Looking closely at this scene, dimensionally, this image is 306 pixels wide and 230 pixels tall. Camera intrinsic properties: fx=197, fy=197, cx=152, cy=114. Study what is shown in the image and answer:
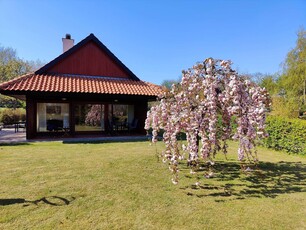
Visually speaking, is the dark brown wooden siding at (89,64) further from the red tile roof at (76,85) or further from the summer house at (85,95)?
the red tile roof at (76,85)

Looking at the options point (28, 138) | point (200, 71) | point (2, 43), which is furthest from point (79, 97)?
point (2, 43)

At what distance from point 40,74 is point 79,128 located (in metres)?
4.05

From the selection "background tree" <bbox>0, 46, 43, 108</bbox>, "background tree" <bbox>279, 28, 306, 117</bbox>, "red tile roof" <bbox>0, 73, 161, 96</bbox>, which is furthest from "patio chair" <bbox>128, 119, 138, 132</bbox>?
"background tree" <bbox>0, 46, 43, 108</bbox>

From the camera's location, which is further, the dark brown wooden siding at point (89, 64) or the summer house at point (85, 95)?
the dark brown wooden siding at point (89, 64)

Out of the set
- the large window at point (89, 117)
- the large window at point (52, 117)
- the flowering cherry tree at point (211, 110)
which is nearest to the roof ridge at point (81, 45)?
the large window at point (52, 117)

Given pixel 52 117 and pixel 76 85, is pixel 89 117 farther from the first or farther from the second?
pixel 76 85

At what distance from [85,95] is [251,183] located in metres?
9.84

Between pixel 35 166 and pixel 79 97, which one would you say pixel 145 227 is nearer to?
pixel 35 166

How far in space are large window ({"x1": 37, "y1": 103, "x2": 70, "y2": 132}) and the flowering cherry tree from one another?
9.59 meters

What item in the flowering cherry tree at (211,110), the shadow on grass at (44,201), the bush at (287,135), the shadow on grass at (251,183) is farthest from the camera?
the bush at (287,135)

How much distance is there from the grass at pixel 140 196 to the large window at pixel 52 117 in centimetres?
584

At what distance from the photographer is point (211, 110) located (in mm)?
4078

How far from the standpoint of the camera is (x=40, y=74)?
39.7 ft

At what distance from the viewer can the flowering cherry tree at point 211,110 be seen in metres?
4.01
